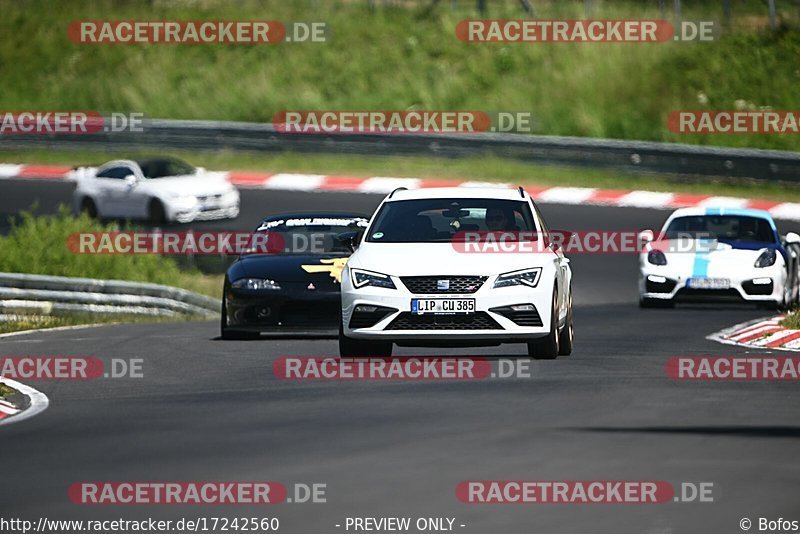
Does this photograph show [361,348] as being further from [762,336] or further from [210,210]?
[210,210]

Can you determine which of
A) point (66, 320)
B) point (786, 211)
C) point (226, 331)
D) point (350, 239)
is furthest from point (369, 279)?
point (786, 211)

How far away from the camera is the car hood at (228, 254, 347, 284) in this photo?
15.7m

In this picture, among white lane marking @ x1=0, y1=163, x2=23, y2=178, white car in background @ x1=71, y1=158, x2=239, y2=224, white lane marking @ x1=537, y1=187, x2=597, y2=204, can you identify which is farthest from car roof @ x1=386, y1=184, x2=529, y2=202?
white lane marking @ x1=0, y1=163, x2=23, y2=178

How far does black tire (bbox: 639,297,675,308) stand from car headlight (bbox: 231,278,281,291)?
630cm

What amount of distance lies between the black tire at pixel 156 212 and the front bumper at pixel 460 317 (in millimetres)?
16005

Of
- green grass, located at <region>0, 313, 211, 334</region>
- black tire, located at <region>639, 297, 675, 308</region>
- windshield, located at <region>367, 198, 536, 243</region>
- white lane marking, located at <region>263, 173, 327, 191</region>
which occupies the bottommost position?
green grass, located at <region>0, 313, 211, 334</region>

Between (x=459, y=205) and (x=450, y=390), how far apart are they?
7.48 ft

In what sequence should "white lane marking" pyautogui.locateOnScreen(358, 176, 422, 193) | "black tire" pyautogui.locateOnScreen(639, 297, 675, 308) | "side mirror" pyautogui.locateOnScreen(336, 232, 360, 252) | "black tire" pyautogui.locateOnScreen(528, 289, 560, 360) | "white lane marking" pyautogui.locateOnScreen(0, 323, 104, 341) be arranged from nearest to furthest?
"black tire" pyautogui.locateOnScreen(528, 289, 560, 360)
"side mirror" pyautogui.locateOnScreen(336, 232, 360, 252)
"white lane marking" pyautogui.locateOnScreen(0, 323, 104, 341)
"black tire" pyautogui.locateOnScreen(639, 297, 675, 308)
"white lane marking" pyautogui.locateOnScreen(358, 176, 422, 193)

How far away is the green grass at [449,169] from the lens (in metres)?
31.4

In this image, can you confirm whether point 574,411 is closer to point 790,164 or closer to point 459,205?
point 459,205

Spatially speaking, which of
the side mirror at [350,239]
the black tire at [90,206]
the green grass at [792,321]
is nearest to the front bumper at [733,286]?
the green grass at [792,321]

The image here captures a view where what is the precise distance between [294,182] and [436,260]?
65.2 feet

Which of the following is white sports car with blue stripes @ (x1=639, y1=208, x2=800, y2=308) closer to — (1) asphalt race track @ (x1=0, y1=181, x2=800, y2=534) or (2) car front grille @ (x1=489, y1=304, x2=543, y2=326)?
(1) asphalt race track @ (x1=0, y1=181, x2=800, y2=534)

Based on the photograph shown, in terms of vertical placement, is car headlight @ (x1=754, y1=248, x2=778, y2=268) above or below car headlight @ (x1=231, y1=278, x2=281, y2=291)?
above
